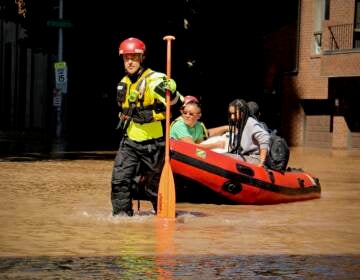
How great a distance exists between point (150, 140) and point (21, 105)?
48.5 metres

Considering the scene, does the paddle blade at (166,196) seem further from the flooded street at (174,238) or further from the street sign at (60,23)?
the street sign at (60,23)

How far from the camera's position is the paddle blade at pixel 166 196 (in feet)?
35.9

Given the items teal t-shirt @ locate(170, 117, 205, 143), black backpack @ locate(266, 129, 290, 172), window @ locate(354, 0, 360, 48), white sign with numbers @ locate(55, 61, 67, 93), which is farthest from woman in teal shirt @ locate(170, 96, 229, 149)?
white sign with numbers @ locate(55, 61, 67, 93)

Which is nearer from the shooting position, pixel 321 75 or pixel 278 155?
pixel 278 155

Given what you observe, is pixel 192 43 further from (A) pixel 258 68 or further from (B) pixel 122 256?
(B) pixel 122 256

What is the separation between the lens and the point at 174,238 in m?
9.28

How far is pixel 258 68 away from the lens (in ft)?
135

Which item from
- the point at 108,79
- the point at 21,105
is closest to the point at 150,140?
the point at 108,79

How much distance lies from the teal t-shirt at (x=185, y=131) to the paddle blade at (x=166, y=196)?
2.98 meters

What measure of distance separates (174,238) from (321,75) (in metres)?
26.5

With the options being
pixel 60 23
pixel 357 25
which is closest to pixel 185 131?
pixel 357 25

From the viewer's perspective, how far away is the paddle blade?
35.9 feet

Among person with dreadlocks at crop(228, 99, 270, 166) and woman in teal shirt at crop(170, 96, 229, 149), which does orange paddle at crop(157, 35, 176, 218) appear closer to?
person with dreadlocks at crop(228, 99, 270, 166)

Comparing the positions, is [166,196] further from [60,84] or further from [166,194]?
[60,84]
